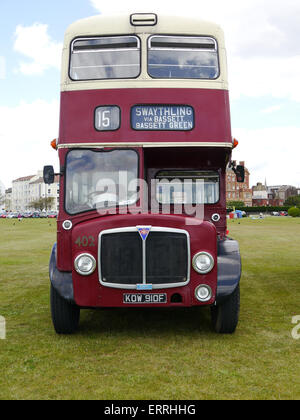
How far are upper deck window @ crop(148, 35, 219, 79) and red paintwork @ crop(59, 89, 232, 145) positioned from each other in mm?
289

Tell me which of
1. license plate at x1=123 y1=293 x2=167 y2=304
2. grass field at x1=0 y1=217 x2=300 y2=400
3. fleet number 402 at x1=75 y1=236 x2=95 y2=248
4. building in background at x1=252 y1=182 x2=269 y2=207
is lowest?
grass field at x1=0 y1=217 x2=300 y2=400

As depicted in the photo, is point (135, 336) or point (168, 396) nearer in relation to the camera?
point (168, 396)

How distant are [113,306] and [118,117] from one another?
2.81m

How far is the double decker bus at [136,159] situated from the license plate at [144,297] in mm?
15

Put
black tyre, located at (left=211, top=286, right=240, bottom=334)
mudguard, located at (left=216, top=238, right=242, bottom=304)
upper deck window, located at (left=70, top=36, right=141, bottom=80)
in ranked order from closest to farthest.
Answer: mudguard, located at (left=216, top=238, right=242, bottom=304) → black tyre, located at (left=211, top=286, right=240, bottom=334) → upper deck window, located at (left=70, top=36, right=141, bottom=80)

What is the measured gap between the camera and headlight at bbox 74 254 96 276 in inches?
251

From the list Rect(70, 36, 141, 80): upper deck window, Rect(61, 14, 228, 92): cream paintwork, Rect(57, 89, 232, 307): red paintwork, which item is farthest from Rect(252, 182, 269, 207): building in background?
Rect(70, 36, 141, 80): upper deck window

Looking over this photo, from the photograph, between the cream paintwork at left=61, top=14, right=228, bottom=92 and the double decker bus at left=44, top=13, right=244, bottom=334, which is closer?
the double decker bus at left=44, top=13, right=244, bottom=334

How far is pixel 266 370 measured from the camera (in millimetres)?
5375

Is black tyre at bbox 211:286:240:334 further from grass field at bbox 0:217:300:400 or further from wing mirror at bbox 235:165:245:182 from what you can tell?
wing mirror at bbox 235:165:245:182

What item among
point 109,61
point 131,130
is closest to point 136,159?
point 131,130
